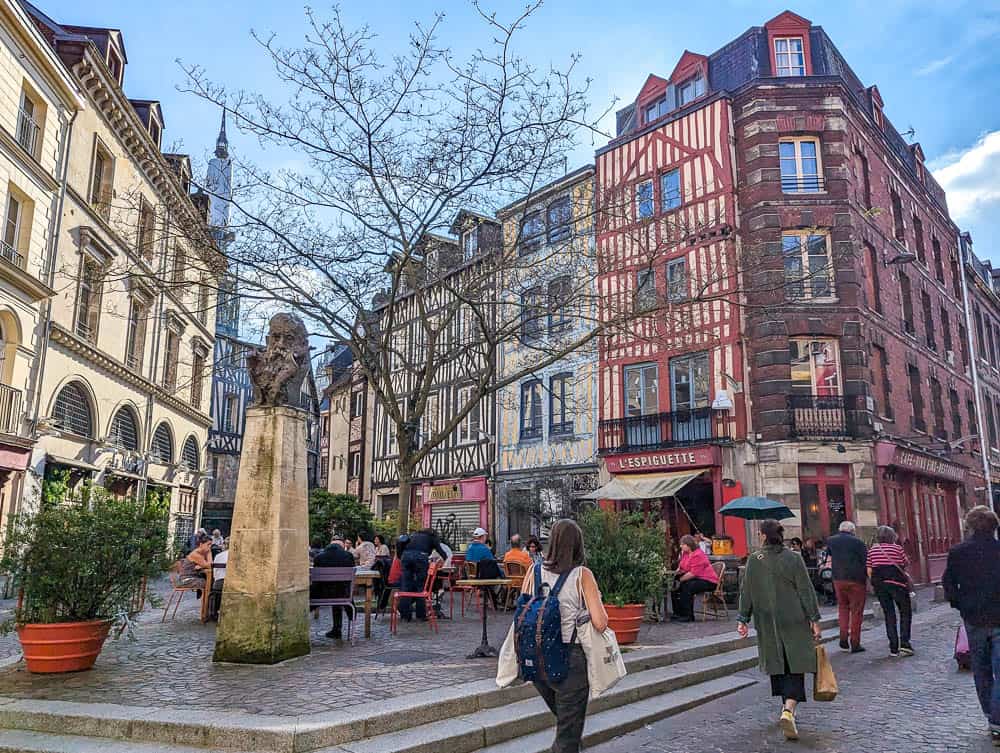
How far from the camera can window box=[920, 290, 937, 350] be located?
20.6 m

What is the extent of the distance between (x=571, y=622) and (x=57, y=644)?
4.13 m

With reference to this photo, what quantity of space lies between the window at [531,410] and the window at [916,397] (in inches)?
376

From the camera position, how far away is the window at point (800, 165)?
16.7 meters

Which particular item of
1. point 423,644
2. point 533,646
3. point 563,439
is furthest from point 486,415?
point 533,646

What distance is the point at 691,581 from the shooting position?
31.0 ft

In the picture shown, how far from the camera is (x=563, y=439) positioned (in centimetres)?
1916

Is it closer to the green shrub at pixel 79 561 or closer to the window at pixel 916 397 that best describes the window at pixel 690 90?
the window at pixel 916 397

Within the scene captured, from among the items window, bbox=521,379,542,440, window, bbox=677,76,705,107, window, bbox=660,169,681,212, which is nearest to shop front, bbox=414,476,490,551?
window, bbox=521,379,542,440

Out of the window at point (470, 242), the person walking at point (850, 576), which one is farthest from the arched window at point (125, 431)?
the person walking at point (850, 576)

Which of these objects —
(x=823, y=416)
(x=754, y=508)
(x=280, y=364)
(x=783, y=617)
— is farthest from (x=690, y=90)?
(x=783, y=617)

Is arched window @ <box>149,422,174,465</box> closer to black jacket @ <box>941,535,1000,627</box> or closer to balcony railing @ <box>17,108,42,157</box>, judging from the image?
balcony railing @ <box>17,108,42,157</box>

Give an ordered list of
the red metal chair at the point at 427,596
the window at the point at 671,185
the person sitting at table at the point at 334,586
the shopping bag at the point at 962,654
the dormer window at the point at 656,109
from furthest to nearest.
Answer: the dormer window at the point at 656,109 < the window at the point at 671,185 < the red metal chair at the point at 427,596 < the person sitting at table at the point at 334,586 < the shopping bag at the point at 962,654

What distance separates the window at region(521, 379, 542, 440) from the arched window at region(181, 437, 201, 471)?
34.7ft

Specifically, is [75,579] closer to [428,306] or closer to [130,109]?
[130,109]
